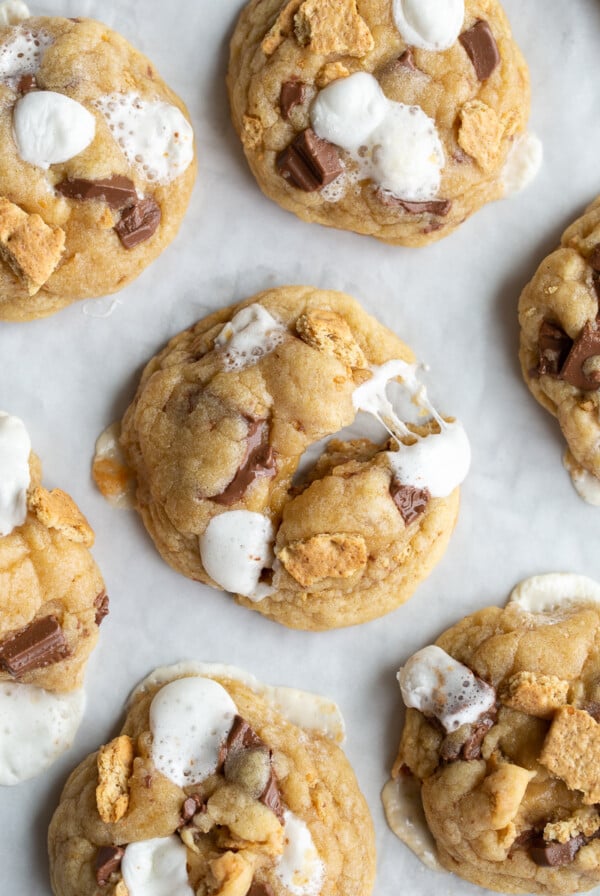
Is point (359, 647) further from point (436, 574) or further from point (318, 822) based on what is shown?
point (318, 822)

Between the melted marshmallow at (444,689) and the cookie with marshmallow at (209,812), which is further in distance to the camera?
the melted marshmallow at (444,689)

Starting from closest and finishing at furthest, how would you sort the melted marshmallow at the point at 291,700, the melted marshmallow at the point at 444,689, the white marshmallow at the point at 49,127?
the white marshmallow at the point at 49,127 → the melted marshmallow at the point at 444,689 → the melted marshmallow at the point at 291,700

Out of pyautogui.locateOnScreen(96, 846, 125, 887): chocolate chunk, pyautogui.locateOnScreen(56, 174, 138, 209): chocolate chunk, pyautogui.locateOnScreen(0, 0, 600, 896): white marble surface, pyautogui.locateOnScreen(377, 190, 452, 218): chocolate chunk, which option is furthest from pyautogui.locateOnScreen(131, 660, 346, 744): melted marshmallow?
pyautogui.locateOnScreen(377, 190, 452, 218): chocolate chunk

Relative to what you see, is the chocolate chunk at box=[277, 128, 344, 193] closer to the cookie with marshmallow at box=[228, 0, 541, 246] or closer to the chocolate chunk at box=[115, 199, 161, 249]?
the cookie with marshmallow at box=[228, 0, 541, 246]

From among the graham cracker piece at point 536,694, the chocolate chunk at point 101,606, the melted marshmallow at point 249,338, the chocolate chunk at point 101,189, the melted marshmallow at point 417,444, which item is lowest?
the graham cracker piece at point 536,694

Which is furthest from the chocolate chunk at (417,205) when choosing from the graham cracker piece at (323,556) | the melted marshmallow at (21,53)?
the melted marshmallow at (21,53)

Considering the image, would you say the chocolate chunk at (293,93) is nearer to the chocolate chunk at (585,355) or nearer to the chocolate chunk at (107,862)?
the chocolate chunk at (585,355)

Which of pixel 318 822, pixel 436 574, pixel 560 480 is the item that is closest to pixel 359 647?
pixel 436 574
